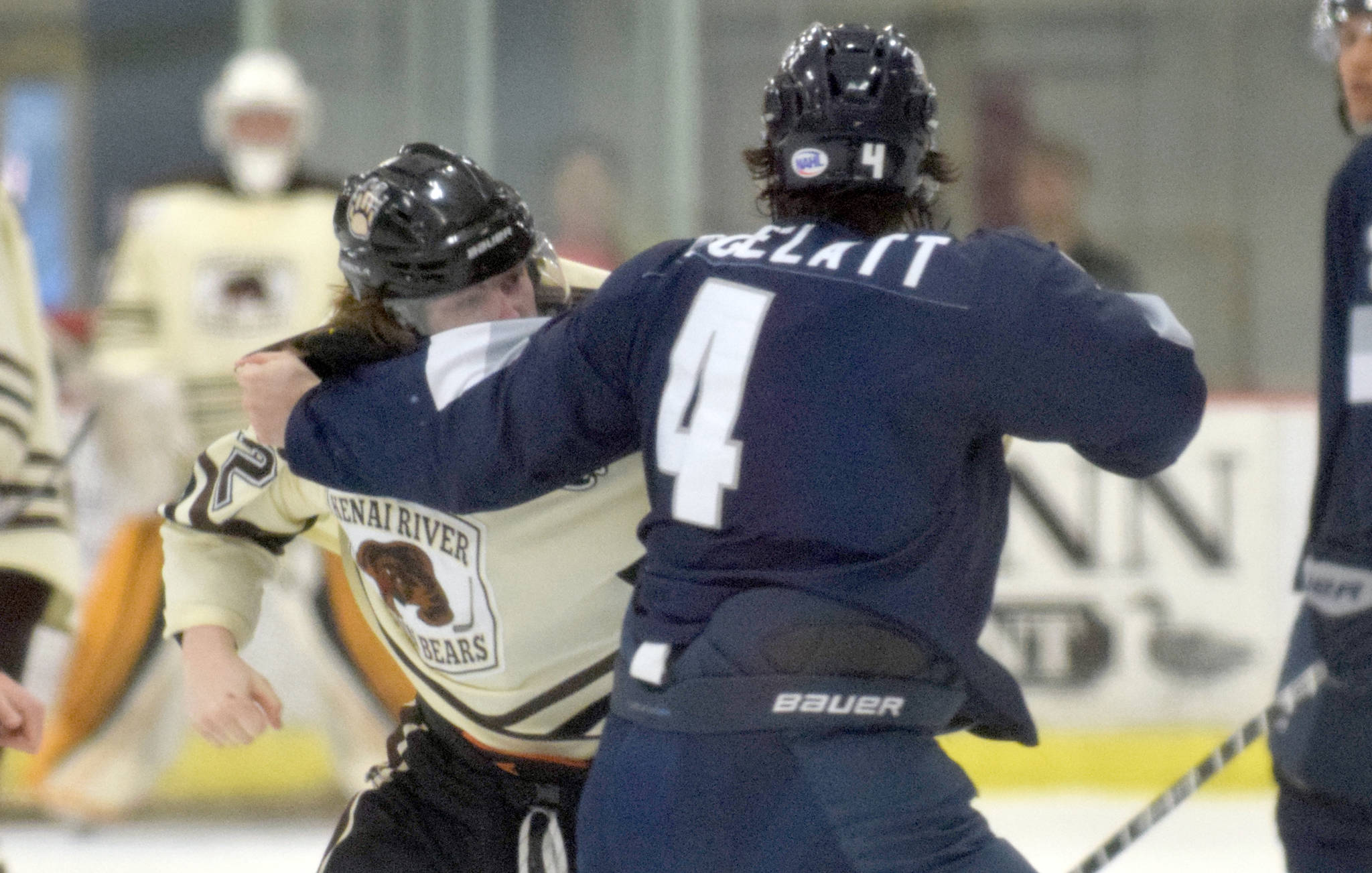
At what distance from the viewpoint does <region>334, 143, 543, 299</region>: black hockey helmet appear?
154cm

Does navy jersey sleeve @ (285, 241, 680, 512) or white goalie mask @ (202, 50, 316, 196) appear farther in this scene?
white goalie mask @ (202, 50, 316, 196)

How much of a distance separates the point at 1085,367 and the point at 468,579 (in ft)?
1.95

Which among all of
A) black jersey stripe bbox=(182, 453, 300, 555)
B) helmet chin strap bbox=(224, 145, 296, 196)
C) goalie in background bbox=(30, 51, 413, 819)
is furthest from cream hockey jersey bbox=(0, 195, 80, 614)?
helmet chin strap bbox=(224, 145, 296, 196)

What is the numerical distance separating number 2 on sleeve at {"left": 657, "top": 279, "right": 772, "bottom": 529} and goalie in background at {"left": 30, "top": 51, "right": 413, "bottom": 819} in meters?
2.78

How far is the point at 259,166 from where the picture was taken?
14.3 feet

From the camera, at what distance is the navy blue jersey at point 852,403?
126 centimetres

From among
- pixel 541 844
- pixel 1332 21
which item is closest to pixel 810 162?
pixel 541 844

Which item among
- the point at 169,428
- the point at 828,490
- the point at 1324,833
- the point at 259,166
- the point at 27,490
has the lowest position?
the point at 169,428

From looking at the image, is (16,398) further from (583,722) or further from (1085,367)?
(1085,367)

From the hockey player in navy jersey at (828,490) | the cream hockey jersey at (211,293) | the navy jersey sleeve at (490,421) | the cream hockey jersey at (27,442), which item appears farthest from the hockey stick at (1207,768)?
the cream hockey jersey at (211,293)

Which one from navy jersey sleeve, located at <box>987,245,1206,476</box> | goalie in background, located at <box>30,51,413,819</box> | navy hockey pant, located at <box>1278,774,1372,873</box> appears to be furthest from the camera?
goalie in background, located at <box>30,51,413,819</box>

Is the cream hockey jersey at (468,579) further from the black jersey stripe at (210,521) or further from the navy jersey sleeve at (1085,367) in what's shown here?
the navy jersey sleeve at (1085,367)

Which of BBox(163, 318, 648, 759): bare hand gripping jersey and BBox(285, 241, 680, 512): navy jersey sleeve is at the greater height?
BBox(285, 241, 680, 512): navy jersey sleeve

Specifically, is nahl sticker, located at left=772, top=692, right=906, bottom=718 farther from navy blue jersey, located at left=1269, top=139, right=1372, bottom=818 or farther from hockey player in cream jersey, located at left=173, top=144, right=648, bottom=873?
navy blue jersey, located at left=1269, top=139, right=1372, bottom=818
